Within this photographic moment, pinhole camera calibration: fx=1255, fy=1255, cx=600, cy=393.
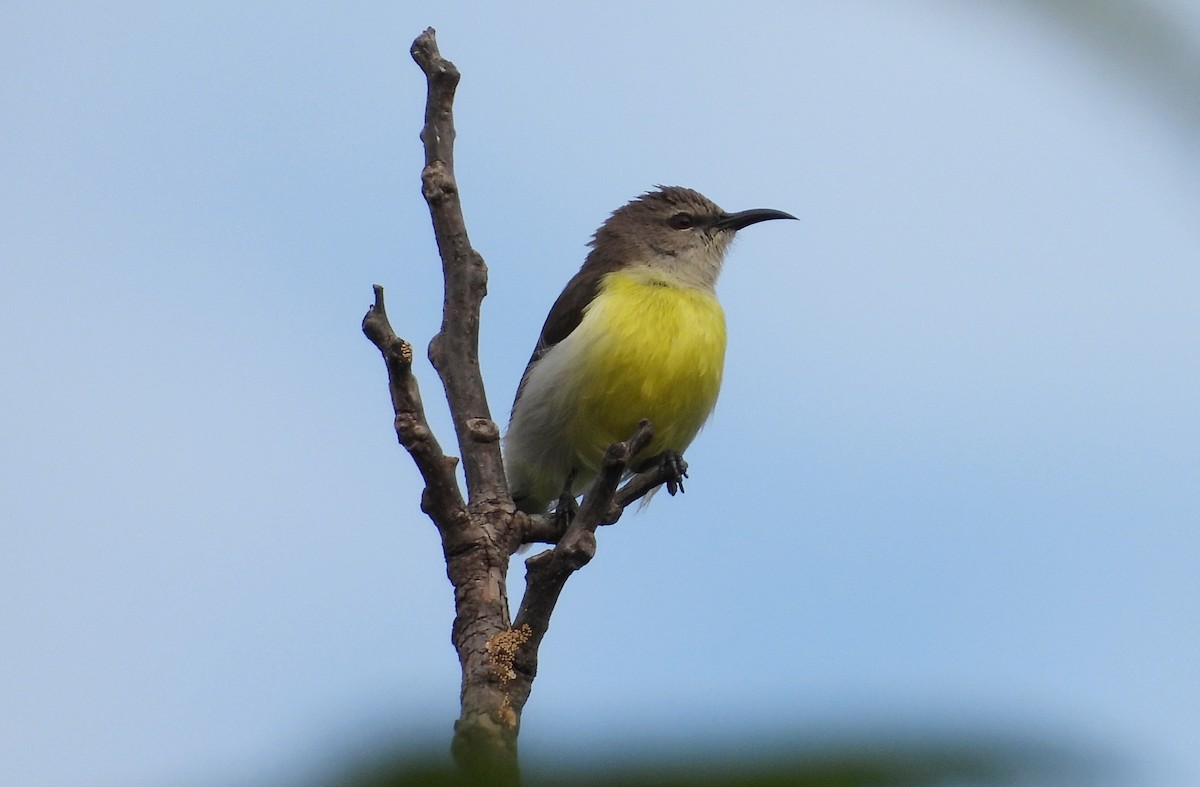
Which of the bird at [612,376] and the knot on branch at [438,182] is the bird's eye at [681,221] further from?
the knot on branch at [438,182]

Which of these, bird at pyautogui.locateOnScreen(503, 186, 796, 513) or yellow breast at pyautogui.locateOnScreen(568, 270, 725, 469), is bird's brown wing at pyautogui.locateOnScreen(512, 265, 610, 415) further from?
yellow breast at pyautogui.locateOnScreen(568, 270, 725, 469)

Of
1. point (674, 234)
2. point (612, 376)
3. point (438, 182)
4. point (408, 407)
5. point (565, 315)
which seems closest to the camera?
point (408, 407)

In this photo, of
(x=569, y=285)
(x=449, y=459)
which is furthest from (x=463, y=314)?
(x=569, y=285)

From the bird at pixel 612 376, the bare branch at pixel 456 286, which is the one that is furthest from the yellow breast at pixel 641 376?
the bare branch at pixel 456 286

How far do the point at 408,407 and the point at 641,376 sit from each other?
10.0ft

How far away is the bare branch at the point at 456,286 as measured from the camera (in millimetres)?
4797

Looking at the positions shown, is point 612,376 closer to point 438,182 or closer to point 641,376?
point 641,376

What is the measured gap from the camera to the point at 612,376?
282 inches

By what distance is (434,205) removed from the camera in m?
4.81

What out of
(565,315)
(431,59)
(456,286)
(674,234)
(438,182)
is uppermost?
(674,234)

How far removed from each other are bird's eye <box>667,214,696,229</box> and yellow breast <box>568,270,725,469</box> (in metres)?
1.75

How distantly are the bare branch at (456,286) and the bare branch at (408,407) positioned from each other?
0.35 metres

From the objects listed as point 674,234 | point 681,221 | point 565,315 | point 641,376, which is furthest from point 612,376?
point 681,221

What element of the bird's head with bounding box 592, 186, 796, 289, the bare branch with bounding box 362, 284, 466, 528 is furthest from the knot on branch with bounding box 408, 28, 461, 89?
the bird's head with bounding box 592, 186, 796, 289
